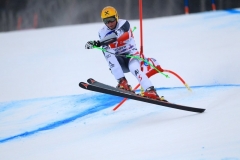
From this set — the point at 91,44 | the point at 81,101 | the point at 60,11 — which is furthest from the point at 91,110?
the point at 60,11

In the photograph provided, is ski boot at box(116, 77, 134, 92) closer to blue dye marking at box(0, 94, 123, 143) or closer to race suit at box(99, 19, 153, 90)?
race suit at box(99, 19, 153, 90)

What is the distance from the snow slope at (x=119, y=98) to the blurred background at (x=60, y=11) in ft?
8.78

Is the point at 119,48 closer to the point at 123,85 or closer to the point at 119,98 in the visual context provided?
the point at 123,85

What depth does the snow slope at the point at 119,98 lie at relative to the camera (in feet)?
20.1

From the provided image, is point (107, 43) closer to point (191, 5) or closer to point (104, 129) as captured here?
point (104, 129)

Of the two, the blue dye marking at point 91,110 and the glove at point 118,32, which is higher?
the glove at point 118,32

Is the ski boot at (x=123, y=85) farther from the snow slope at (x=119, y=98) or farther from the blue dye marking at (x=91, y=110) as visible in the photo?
the blue dye marking at (x=91, y=110)

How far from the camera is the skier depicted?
688 centimetres

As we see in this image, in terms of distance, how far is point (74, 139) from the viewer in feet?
22.4

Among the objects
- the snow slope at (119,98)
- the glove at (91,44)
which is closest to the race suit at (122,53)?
the glove at (91,44)

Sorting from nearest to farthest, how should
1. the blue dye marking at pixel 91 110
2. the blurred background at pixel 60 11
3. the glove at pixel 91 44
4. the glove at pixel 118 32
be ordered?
the glove at pixel 91 44, the glove at pixel 118 32, the blue dye marking at pixel 91 110, the blurred background at pixel 60 11

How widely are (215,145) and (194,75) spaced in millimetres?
3777

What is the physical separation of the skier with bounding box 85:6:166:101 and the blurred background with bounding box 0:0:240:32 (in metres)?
9.03

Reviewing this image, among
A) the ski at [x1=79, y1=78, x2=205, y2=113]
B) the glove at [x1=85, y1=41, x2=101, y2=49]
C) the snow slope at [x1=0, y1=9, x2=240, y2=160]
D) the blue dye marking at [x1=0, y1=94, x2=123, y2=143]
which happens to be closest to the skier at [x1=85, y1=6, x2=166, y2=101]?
the glove at [x1=85, y1=41, x2=101, y2=49]
